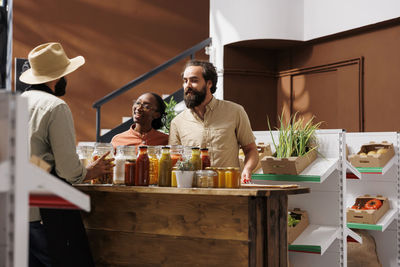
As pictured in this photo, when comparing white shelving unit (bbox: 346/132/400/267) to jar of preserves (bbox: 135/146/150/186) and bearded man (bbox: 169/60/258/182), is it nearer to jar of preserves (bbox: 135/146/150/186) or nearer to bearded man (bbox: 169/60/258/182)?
bearded man (bbox: 169/60/258/182)

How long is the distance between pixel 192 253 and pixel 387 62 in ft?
15.4

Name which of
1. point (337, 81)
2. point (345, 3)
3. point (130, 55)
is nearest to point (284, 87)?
point (337, 81)

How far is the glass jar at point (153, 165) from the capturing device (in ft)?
8.83

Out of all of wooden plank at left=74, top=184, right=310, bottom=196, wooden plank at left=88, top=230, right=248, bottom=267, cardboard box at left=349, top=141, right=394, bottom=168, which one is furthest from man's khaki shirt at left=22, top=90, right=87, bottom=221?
cardboard box at left=349, top=141, right=394, bottom=168

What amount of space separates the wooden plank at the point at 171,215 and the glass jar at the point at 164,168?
7 cm

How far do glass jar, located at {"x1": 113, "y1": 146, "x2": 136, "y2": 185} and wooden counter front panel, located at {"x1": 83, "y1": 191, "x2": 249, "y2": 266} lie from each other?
9 centimetres

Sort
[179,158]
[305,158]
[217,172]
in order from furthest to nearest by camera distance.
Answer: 1. [305,158]
2. [179,158]
3. [217,172]

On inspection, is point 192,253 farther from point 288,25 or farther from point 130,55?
point 130,55

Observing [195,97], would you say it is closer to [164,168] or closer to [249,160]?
[249,160]

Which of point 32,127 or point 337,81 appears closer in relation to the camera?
point 32,127

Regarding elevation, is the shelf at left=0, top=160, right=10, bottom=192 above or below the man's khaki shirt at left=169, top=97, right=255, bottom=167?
below

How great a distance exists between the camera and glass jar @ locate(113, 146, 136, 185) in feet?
8.88

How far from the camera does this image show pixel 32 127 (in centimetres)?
230

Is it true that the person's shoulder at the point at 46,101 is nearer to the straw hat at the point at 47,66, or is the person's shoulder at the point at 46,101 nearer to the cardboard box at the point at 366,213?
the straw hat at the point at 47,66
